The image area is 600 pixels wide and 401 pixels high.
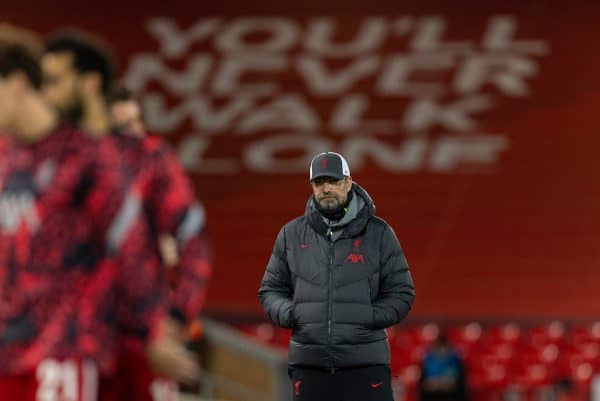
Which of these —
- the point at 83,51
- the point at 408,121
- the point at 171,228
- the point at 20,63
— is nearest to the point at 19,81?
the point at 20,63

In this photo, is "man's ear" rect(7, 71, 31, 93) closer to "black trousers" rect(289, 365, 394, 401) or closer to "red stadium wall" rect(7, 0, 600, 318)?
"black trousers" rect(289, 365, 394, 401)

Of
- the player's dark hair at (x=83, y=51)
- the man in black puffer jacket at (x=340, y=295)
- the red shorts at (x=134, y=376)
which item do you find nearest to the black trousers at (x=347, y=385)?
the man in black puffer jacket at (x=340, y=295)

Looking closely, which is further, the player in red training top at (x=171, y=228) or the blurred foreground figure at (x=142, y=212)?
the player in red training top at (x=171, y=228)

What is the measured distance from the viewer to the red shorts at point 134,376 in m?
3.76

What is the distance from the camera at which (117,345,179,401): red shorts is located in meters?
3.76

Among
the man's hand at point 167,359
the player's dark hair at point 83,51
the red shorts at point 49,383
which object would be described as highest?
the player's dark hair at point 83,51

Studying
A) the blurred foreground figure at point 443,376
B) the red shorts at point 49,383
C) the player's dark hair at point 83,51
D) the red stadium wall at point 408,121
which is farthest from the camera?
the red stadium wall at point 408,121

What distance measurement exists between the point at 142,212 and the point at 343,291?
1745 millimetres

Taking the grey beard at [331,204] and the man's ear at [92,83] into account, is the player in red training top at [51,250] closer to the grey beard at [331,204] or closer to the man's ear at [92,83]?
the man's ear at [92,83]

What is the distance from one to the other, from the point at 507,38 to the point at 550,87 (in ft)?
3.15

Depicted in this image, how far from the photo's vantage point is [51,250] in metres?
3.50

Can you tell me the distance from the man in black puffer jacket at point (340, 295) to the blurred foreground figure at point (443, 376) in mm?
6574

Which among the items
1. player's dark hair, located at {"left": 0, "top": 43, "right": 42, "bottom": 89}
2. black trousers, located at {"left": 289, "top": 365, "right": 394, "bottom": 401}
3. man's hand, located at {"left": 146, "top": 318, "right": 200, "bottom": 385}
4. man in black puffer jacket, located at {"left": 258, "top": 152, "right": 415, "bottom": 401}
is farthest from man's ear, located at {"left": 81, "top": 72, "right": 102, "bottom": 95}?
black trousers, located at {"left": 289, "top": 365, "right": 394, "bottom": 401}

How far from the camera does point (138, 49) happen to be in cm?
1883
